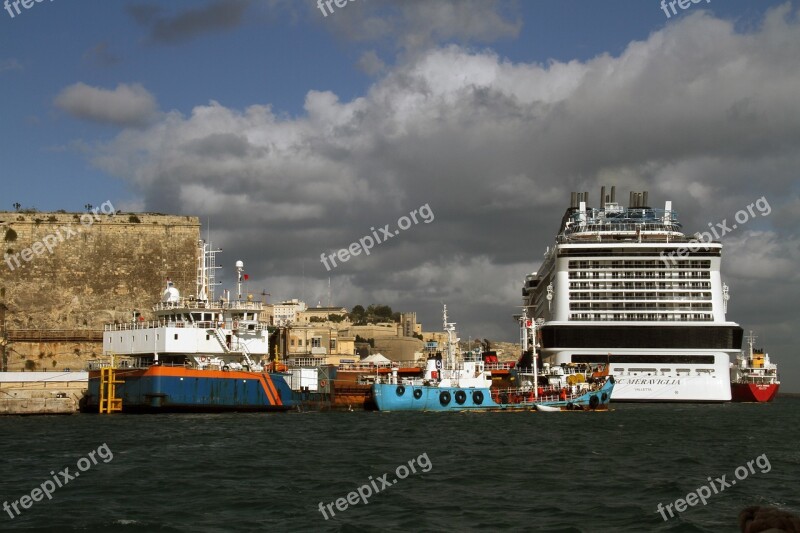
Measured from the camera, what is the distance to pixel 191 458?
26062 mm

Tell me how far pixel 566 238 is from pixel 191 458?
5461 cm

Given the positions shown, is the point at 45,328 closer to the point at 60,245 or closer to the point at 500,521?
the point at 60,245

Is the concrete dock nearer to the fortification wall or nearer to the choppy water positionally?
the choppy water

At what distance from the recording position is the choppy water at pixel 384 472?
17.2 meters

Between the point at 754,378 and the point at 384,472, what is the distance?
249 ft

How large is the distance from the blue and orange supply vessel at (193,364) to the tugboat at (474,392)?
6.99 meters

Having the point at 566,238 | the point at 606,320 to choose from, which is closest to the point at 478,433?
the point at 606,320

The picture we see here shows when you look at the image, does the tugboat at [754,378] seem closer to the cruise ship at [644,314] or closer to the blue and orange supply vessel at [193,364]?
the cruise ship at [644,314]

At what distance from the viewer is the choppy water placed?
1719 centimetres

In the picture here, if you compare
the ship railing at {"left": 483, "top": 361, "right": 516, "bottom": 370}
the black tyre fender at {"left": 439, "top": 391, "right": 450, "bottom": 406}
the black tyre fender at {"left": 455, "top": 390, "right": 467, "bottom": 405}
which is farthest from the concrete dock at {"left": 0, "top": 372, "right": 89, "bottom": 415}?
the ship railing at {"left": 483, "top": 361, "right": 516, "bottom": 370}
